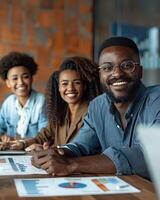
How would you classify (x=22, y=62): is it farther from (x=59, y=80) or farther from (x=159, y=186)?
(x=159, y=186)

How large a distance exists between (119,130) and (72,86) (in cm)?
84

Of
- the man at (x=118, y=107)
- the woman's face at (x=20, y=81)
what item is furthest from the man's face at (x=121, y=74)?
the woman's face at (x=20, y=81)

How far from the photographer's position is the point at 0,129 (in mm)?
3305

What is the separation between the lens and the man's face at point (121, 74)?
178 cm

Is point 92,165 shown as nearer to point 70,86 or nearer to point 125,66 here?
point 125,66

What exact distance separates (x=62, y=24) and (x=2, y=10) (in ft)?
2.19

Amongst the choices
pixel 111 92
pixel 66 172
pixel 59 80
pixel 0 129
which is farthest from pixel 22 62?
pixel 66 172

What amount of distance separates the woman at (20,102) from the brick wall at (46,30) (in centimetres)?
92

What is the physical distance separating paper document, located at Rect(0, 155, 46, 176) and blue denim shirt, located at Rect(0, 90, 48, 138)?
4.17 ft

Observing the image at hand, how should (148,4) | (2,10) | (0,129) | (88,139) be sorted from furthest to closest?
(2,10), (148,4), (0,129), (88,139)

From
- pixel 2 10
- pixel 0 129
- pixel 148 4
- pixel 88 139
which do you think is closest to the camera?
pixel 88 139

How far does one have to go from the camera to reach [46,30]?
445cm

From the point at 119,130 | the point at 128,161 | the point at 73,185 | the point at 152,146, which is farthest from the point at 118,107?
the point at 152,146

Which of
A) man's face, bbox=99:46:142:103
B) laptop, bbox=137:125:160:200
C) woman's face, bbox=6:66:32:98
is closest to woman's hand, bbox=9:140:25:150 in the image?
man's face, bbox=99:46:142:103
